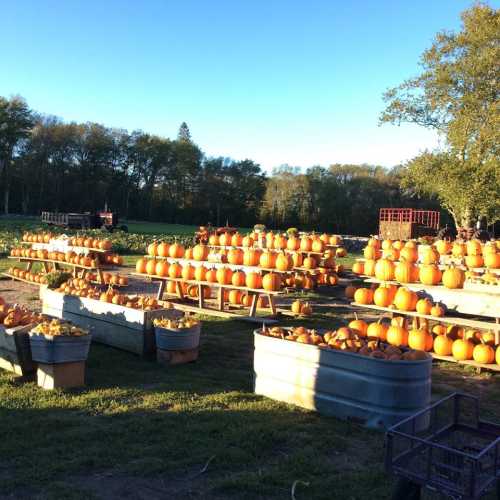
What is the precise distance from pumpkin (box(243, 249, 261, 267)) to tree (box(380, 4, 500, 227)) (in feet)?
65.9

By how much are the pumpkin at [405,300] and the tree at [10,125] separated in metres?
58.7

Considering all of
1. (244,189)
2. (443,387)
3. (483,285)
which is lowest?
(443,387)

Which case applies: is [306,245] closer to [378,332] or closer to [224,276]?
[224,276]

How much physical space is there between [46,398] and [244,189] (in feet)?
222

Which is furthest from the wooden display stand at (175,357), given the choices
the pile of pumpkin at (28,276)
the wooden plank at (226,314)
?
the pile of pumpkin at (28,276)

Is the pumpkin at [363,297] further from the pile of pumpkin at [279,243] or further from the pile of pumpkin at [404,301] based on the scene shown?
the pile of pumpkin at [279,243]

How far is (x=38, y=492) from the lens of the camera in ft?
11.8

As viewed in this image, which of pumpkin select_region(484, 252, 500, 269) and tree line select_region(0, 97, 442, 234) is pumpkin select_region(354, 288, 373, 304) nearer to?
pumpkin select_region(484, 252, 500, 269)

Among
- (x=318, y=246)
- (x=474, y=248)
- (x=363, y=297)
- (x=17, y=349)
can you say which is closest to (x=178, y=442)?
(x=17, y=349)

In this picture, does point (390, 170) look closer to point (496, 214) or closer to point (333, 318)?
point (496, 214)

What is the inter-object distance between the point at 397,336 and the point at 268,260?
13.0 ft

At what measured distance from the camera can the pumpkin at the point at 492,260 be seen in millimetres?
9211

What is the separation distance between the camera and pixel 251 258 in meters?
10.7

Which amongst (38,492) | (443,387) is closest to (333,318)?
(443,387)
